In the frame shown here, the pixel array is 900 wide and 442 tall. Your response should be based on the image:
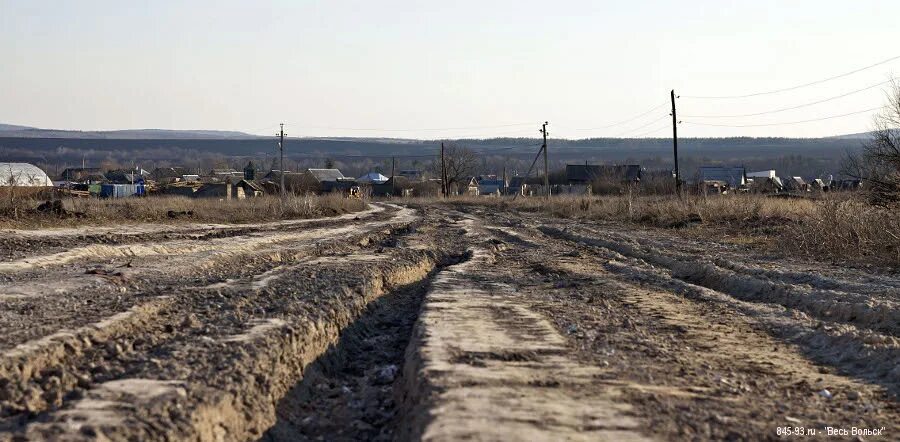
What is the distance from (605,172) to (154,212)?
73562mm

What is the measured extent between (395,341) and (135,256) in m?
9.09

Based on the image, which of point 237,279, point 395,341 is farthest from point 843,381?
point 237,279

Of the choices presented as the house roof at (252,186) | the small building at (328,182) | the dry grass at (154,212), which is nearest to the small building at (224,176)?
the house roof at (252,186)

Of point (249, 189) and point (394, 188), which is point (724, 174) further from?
point (249, 189)

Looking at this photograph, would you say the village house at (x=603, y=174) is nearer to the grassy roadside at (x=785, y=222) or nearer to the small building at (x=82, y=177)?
the grassy roadside at (x=785, y=222)

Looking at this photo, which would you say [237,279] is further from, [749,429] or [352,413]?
[749,429]

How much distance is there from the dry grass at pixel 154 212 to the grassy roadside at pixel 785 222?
41.7 ft

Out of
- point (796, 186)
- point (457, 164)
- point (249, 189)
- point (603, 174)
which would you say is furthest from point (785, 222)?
point (457, 164)

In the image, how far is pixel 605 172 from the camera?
101 metres

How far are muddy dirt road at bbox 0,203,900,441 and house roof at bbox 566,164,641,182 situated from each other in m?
82.5

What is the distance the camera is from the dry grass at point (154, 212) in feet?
82.4

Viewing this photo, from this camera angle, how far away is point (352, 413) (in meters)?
6.98

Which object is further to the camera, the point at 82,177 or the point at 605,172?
the point at 605,172

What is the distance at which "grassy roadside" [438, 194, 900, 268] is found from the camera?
17.8 meters
